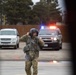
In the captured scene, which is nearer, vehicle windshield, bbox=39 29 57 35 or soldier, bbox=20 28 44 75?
soldier, bbox=20 28 44 75

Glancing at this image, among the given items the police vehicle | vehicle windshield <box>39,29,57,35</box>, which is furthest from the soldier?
vehicle windshield <box>39,29,57,35</box>

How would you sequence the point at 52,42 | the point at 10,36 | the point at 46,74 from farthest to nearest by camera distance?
1. the point at 10,36
2. the point at 52,42
3. the point at 46,74

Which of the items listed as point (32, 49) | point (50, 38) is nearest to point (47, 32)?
point (50, 38)

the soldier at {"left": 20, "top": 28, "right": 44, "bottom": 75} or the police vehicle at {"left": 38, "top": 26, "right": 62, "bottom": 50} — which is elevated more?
the soldier at {"left": 20, "top": 28, "right": 44, "bottom": 75}

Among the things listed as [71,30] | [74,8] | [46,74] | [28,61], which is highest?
[74,8]

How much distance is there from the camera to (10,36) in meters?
25.6

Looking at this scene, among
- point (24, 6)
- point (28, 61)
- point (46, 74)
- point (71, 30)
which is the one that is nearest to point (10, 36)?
point (46, 74)

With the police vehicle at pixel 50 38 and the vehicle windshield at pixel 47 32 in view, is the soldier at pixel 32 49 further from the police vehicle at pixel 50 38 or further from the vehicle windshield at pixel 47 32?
the vehicle windshield at pixel 47 32

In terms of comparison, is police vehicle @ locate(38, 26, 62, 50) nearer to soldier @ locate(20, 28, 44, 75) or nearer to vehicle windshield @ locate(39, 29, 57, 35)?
vehicle windshield @ locate(39, 29, 57, 35)

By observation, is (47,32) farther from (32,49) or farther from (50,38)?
(32,49)

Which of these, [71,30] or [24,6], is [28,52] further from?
[24,6]

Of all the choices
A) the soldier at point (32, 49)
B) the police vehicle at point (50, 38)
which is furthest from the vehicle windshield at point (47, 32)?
the soldier at point (32, 49)

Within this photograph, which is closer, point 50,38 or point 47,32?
point 50,38

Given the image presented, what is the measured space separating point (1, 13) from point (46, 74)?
51.6 metres
